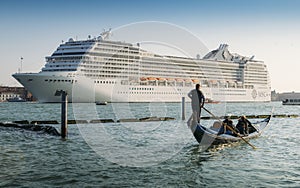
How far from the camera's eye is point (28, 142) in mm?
15836

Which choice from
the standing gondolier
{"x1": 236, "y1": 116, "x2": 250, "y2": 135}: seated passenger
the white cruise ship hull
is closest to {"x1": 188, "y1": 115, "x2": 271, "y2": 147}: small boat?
the standing gondolier

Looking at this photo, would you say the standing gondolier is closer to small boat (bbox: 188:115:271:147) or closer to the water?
small boat (bbox: 188:115:271:147)

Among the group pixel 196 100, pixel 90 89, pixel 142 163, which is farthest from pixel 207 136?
pixel 90 89

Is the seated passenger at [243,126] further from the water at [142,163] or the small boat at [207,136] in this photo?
the small boat at [207,136]

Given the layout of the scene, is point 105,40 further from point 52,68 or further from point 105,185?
point 105,185

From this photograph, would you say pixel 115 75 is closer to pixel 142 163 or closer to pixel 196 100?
pixel 196 100

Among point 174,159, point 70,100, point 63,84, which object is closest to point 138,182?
point 174,159

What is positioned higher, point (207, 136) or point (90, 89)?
point (90, 89)

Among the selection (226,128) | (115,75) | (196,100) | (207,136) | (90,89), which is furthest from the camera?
(115,75)

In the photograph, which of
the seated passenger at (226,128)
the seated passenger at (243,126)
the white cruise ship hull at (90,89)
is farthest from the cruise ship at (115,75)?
the seated passenger at (226,128)

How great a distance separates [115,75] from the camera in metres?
59.5

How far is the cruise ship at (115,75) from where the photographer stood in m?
55.1

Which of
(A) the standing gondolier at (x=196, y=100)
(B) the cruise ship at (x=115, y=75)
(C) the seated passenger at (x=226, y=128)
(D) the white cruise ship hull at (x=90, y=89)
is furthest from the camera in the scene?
(B) the cruise ship at (x=115, y=75)

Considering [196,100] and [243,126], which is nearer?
[196,100]
